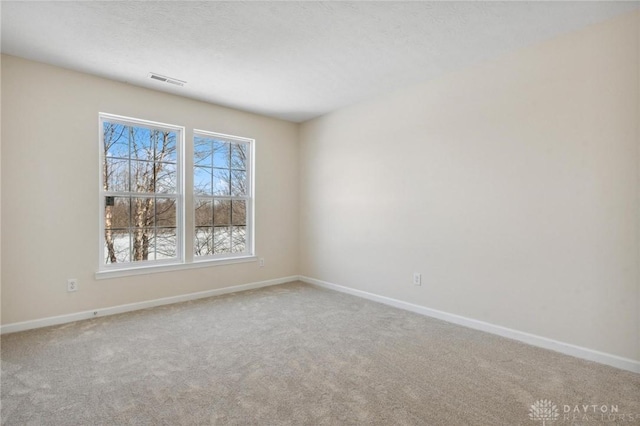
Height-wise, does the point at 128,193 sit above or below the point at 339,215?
above

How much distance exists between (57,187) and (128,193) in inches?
25.2

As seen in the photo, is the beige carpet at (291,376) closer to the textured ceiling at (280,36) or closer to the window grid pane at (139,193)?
the window grid pane at (139,193)

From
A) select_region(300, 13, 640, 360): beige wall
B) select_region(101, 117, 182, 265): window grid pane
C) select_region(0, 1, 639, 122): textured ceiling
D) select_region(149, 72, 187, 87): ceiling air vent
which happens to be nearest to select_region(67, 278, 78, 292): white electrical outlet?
select_region(101, 117, 182, 265): window grid pane

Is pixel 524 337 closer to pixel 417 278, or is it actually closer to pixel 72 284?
pixel 417 278

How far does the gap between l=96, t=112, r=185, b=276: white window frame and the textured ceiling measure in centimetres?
45

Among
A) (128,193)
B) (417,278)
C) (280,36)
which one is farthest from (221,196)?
(417,278)

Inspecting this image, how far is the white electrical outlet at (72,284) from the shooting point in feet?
10.8

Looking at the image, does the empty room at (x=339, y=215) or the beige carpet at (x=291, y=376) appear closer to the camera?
the beige carpet at (x=291, y=376)

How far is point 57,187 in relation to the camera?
3232mm

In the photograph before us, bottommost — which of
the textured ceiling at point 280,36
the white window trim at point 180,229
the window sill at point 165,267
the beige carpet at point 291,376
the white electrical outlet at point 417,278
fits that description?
the beige carpet at point 291,376

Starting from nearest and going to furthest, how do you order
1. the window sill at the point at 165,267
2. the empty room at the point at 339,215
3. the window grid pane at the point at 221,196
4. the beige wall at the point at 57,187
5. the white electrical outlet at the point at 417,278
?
the empty room at the point at 339,215 < the beige wall at the point at 57,187 < the window sill at the point at 165,267 < the white electrical outlet at the point at 417,278 < the window grid pane at the point at 221,196

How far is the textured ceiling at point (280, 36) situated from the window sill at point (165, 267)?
2071mm

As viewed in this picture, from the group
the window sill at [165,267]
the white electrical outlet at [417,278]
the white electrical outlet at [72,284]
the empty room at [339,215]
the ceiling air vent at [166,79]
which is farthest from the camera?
the white electrical outlet at [417,278]

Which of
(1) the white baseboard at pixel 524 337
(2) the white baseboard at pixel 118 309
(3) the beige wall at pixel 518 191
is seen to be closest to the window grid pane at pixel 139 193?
(2) the white baseboard at pixel 118 309
